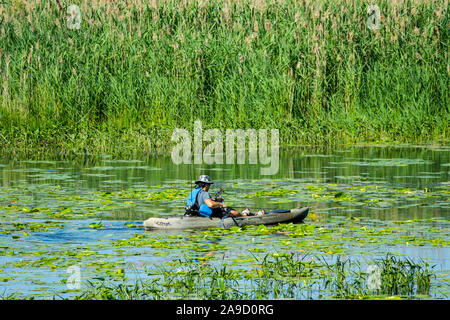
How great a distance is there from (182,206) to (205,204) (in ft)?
3.46

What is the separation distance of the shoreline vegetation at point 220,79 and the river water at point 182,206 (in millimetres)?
1012

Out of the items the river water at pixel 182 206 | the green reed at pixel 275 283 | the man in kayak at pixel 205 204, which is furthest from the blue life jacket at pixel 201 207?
the green reed at pixel 275 283

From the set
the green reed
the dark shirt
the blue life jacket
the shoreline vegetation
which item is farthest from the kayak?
the shoreline vegetation

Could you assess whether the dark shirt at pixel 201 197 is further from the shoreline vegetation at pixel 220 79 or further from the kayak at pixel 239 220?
the shoreline vegetation at pixel 220 79

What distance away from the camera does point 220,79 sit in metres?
20.3

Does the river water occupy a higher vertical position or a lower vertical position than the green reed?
higher

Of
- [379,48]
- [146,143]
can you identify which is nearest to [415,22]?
[379,48]

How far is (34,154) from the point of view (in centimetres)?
1867

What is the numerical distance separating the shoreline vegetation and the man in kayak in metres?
6.32

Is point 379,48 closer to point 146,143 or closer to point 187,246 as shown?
point 146,143

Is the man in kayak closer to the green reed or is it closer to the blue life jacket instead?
the blue life jacket

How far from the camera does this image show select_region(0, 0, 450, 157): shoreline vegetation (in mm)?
19594

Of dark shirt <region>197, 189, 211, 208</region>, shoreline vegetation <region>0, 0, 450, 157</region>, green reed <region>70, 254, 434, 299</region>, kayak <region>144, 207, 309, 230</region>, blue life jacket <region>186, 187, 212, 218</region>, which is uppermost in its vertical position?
shoreline vegetation <region>0, 0, 450, 157</region>
